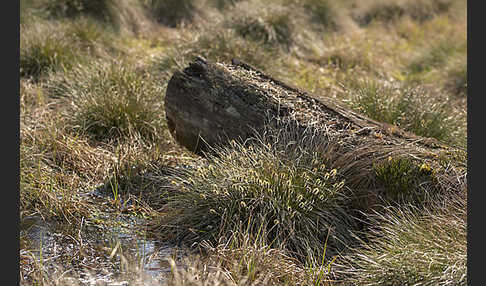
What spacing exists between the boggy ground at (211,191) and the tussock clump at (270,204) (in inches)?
0.5

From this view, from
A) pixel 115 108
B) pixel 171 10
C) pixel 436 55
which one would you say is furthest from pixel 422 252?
pixel 171 10

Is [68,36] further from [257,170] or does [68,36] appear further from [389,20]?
[389,20]

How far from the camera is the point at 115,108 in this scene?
5773 millimetres

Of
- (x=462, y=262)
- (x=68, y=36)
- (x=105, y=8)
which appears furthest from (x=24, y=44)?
(x=462, y=262)

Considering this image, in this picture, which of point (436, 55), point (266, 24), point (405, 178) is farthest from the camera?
point (436, 55)

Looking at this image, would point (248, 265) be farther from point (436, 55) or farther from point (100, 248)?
point (436, 55)

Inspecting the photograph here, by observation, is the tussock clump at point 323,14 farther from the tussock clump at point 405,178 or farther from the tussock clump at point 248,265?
the tussock clump at point 248,265

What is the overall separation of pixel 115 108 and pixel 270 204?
104 inches

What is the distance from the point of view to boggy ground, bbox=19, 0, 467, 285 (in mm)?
3389

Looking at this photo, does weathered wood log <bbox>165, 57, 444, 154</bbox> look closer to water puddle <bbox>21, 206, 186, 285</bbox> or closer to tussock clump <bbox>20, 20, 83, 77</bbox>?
water puddle <bbox>21, 206, 186, 285</bbox>

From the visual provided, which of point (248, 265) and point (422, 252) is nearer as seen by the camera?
point (422, 252)

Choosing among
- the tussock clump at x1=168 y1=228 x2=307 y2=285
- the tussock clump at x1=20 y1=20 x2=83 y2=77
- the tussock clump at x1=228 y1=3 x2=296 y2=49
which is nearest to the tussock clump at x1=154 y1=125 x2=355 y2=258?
the tussock clump at x1=168 y1=228 x2=307 y2=285

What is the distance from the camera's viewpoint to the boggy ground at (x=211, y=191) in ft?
11.1

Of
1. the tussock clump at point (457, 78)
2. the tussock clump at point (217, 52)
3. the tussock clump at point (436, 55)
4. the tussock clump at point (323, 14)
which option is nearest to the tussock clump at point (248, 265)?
the tussock clump at point (217, 52)
